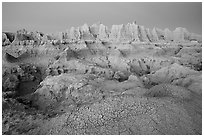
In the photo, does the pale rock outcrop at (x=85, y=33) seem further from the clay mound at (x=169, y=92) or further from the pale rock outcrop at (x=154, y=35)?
the clay mound at (x=169, y=92)

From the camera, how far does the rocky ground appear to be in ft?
18.0

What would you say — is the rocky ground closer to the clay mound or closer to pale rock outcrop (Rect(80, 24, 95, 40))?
the clay mound

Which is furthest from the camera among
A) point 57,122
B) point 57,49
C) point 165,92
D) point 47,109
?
point 57,49

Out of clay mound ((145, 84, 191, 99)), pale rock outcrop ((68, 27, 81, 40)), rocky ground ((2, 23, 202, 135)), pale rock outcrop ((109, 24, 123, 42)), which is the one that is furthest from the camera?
pale rock outcrop ((109, 24, 123, 42))

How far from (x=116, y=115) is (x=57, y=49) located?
12.3 meters

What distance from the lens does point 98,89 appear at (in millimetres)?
9984

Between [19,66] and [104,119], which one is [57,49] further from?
[104,119]

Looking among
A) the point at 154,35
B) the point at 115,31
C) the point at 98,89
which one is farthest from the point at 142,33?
the point at 98,89

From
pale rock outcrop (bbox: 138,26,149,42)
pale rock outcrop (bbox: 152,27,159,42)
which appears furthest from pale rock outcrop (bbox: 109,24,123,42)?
pale rock outcrop (bbox: 152,27,159,42)

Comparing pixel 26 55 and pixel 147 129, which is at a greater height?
pixel 26 55

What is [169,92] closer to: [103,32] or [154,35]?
[103,32]

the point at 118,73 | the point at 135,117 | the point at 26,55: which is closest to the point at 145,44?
the point at 118,73

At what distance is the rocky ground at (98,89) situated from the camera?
5.50 m

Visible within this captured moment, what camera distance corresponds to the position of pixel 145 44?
789 inches
